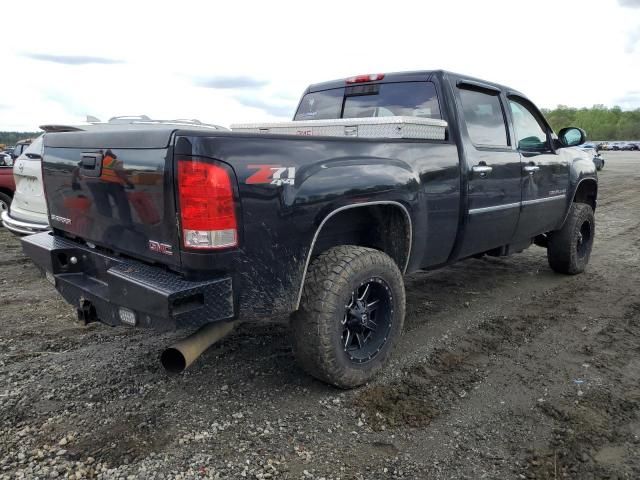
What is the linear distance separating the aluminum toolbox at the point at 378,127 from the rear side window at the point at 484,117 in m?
0.44

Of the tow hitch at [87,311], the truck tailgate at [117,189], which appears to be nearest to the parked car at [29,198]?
the truck tailgate at [117,189]

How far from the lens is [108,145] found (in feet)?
9.21

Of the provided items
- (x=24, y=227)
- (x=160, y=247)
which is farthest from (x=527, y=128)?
(x=24, y=227)

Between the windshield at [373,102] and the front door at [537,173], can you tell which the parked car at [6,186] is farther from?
the front door at [537,173]

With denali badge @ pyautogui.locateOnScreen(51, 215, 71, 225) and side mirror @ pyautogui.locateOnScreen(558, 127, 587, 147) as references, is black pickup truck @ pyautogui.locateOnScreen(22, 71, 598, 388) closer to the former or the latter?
denali badge @ pyautogui.locateOnScreen(51, 215, 71, 225)

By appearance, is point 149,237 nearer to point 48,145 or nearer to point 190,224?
point 190,224

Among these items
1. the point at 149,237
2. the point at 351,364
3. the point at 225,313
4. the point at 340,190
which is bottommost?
the point at 351,364

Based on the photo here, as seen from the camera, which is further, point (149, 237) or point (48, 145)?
point (48, 145)

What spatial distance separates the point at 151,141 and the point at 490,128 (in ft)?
9.73

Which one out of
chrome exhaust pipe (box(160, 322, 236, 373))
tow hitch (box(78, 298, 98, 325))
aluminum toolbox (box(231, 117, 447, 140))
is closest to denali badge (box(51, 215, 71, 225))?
tow hitch (box(78, 298, 98, 325))

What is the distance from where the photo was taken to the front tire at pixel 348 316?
2914mm

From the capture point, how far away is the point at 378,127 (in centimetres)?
359

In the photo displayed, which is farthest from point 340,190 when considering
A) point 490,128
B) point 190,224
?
point 490,128

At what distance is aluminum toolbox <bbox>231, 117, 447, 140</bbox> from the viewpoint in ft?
11.4
